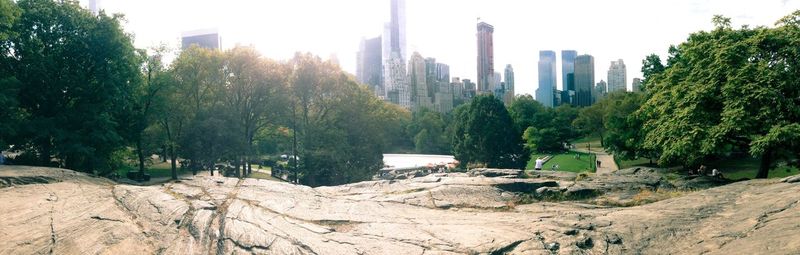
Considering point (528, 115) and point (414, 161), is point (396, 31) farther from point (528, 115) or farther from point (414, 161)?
point (414, 161)

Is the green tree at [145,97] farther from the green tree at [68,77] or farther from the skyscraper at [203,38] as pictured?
the skyscraper at [203,38]

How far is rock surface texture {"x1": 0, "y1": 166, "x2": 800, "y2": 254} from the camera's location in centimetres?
857

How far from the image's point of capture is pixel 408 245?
355 inches

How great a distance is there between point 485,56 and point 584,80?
4425 centimetres

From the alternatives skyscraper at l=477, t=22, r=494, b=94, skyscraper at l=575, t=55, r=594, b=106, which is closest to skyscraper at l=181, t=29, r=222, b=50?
skyscraper at l=477, t=22, r=494, b=94

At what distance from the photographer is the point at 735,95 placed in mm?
18734

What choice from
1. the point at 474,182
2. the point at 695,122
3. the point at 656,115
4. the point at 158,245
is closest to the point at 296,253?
the point at 158,245

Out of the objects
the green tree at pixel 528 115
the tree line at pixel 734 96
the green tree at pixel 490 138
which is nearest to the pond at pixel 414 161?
the green tree at pixel 490 138

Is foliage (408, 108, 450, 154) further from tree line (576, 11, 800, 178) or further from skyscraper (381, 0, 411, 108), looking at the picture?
skyscraper (381, 0, 411, 108)

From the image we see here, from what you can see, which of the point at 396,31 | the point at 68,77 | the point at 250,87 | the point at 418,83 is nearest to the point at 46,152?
the point at 68,77

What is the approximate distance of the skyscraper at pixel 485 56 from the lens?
573ft

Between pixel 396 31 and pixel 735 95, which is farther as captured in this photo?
pixel 396 31

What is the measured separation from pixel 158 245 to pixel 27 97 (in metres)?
24.9

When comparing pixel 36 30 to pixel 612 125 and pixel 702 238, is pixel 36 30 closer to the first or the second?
pixel 702 238
